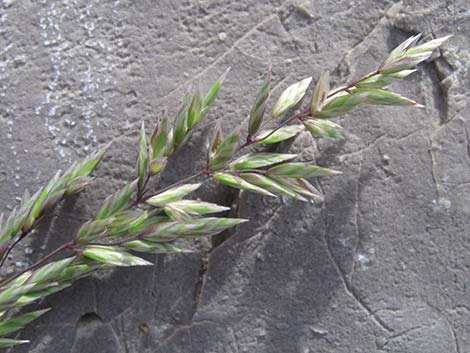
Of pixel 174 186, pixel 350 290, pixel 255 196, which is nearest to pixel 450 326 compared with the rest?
pixel 350 290

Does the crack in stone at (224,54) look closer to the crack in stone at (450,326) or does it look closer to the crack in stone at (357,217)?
the crack in stone at (357,217)

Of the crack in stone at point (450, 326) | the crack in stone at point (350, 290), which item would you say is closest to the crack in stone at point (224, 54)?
the crack in stone at point (350, 290)

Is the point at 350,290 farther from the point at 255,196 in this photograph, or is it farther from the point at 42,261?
the point at 42,261

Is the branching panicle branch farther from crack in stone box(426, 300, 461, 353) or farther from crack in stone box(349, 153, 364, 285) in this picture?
crack in stone box(426, 300, 461, 353)

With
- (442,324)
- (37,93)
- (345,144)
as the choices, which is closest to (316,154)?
(345,144)

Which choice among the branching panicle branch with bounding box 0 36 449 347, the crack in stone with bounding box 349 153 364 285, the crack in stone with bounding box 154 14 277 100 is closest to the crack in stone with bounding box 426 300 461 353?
the crack in stone with bounding box 349 153 364 285

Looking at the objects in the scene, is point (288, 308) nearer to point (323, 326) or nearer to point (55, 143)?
point (323, 326)

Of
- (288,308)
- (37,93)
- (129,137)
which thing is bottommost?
(288,308)

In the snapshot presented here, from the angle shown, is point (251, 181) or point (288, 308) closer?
point (251, 181)
